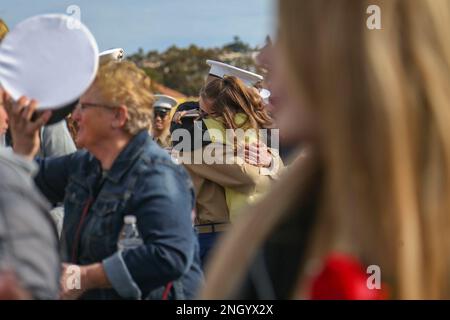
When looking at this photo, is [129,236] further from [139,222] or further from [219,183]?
[219,183]

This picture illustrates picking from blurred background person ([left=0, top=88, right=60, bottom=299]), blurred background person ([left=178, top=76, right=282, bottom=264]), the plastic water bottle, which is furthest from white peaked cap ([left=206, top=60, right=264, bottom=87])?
blurred background person ([left=0, top=88, right=60, bottom=299])

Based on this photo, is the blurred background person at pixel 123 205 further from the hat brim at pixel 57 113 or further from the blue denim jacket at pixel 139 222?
the hat brim at pixel 57 113

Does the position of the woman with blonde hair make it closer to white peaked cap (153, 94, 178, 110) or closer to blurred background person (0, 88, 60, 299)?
blurred background person (0, 88, 60, 299)

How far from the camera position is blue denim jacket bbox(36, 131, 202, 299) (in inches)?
127

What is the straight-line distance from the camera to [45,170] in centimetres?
364

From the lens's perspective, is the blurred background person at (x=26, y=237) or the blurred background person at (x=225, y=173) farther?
the blurred background person at (x=225, y=173)

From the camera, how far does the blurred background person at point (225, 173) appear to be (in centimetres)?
521

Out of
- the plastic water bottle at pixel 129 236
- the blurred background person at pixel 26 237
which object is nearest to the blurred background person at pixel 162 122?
the plastic water bottle at pixel 129 236

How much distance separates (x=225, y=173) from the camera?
205 inches

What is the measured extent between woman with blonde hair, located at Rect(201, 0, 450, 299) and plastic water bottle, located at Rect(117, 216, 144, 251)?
2054 mm

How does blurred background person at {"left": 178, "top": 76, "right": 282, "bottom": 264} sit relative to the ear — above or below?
below
